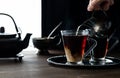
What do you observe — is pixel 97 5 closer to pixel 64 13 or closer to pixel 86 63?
pixel 86 63

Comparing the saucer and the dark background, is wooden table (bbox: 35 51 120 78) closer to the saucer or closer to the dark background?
the saucer

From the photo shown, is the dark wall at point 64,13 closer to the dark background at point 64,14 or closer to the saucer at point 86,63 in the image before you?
the dark background at point 64,14

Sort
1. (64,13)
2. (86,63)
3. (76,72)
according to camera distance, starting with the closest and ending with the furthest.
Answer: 1. (76,72)
2. (86,63)
3. (64,13)

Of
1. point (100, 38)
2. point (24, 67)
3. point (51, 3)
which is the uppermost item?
point (51, 3)

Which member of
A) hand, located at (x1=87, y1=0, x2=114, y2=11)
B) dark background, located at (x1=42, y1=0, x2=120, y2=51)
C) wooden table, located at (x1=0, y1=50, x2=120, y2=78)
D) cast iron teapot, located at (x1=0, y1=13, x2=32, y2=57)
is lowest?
wooden table, located at (x1=0, y1=50, x2=120, y2=78)

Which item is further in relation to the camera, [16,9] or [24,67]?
[16,9]

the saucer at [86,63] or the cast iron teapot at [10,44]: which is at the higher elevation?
the cast iron teapot at [10,44]

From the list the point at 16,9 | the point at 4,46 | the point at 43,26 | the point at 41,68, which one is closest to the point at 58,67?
the point at 41,68

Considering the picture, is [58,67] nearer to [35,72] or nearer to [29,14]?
[35,72]

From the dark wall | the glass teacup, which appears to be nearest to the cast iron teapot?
the glass teacup

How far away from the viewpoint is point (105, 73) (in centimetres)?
101

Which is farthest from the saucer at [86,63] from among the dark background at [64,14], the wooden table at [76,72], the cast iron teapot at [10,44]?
the dark background at [64,14]

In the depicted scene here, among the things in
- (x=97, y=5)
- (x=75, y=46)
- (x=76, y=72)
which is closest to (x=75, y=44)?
(x=75, y=46)

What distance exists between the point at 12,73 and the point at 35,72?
0.08m
